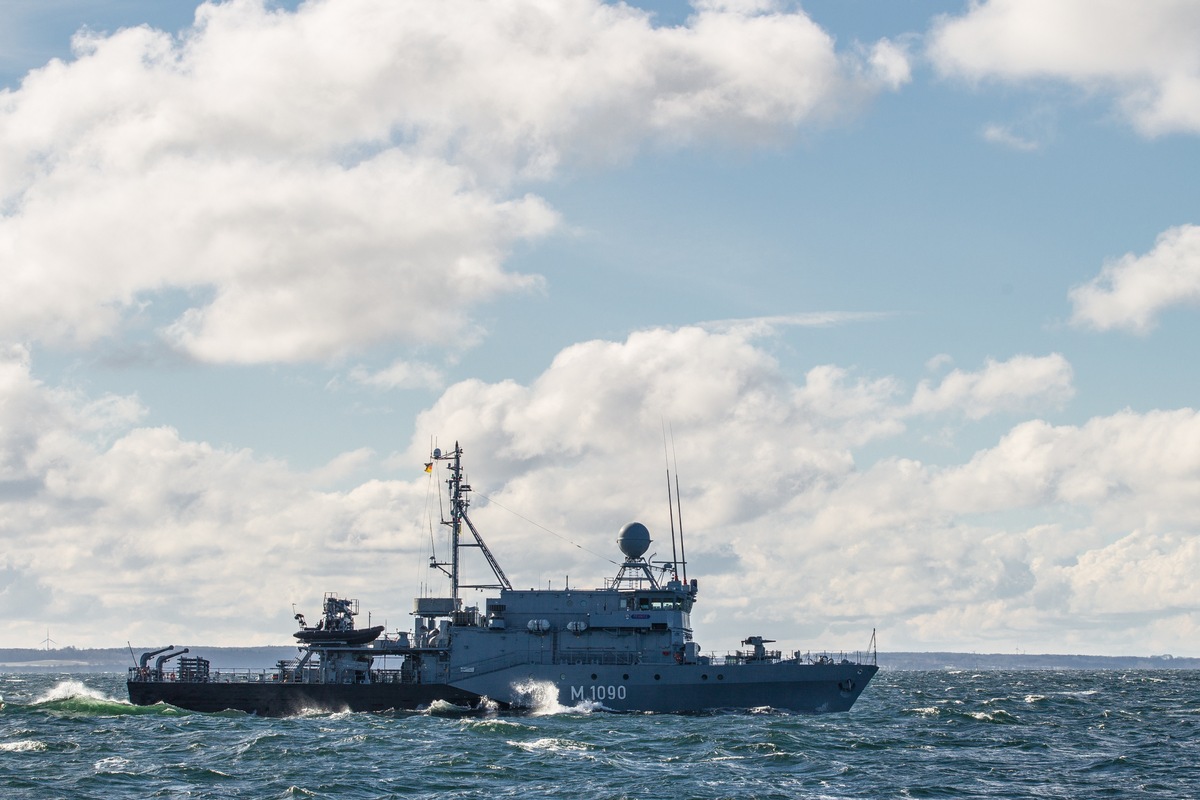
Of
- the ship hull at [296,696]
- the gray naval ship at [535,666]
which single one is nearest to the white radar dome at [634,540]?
the gray naval ship at [535,666]

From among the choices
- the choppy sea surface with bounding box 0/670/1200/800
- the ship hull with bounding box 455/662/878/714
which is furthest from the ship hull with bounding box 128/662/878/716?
the choppy sea surface with bounding box 0/670/1200/800

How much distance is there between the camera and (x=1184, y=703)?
8019 centimetres

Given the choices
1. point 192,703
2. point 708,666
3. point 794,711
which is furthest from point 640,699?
point 192,703

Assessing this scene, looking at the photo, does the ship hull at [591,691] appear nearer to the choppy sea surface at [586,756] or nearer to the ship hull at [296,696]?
the ship hull at [296,696]

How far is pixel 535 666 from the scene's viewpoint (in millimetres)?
52438

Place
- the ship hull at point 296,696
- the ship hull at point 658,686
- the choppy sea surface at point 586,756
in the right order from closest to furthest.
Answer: the choppy sea surface at point 586,756, the ship hull at point 658,686, the ship hull at point 296,696

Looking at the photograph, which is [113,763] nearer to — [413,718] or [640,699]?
[413,718]

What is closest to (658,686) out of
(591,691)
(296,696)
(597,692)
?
(597,692)

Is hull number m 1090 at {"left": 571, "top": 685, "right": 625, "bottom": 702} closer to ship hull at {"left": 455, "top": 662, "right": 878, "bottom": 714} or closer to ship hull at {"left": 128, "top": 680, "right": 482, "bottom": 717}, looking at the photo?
ship hull at {"left": 455, "top": 662, "right": 878, "bottom": 714}

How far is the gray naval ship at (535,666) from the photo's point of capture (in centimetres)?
5222

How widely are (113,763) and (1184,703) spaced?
6610cm

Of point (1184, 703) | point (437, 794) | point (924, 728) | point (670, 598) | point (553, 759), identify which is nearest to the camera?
point (437, 794)

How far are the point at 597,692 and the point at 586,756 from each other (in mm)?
13297

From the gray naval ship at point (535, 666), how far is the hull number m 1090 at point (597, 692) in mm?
40
